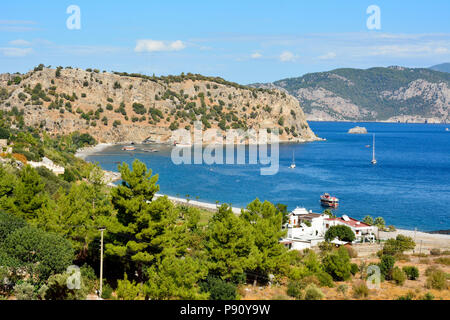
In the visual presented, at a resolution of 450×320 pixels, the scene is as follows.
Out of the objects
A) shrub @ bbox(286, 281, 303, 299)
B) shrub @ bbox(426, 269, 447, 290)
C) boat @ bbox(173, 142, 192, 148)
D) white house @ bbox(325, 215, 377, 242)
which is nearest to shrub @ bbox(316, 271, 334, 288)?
shrub @ bbox(286, 281, 303, 299)

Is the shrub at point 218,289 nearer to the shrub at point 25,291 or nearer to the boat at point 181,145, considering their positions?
the shrub at point 25,291

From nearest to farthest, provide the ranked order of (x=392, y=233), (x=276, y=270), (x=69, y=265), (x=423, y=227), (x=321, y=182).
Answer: (x=69, y=265) < (x=276, y=270) < (x=392, y=233) < (x=423, y=227) < (x=321, y=182)

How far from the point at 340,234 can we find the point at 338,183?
40.4 meters

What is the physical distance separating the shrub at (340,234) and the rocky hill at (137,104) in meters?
103

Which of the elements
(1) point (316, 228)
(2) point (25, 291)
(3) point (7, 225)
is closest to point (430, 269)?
(1) point (316, 228)

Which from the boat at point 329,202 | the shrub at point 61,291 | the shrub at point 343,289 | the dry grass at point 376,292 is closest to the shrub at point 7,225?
the shrub at point 61,291

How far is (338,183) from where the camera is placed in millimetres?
76562

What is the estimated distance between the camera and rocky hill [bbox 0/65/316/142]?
129250 mm

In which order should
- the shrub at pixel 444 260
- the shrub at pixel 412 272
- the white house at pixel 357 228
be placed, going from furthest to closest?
the white house at pixel 357 228, the shrub at pixel 444 260, the shrub at pixel 412 272

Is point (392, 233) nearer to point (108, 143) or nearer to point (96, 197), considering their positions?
point (96, 197)

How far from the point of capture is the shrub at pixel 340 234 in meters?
37.4

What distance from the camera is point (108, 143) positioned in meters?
132
